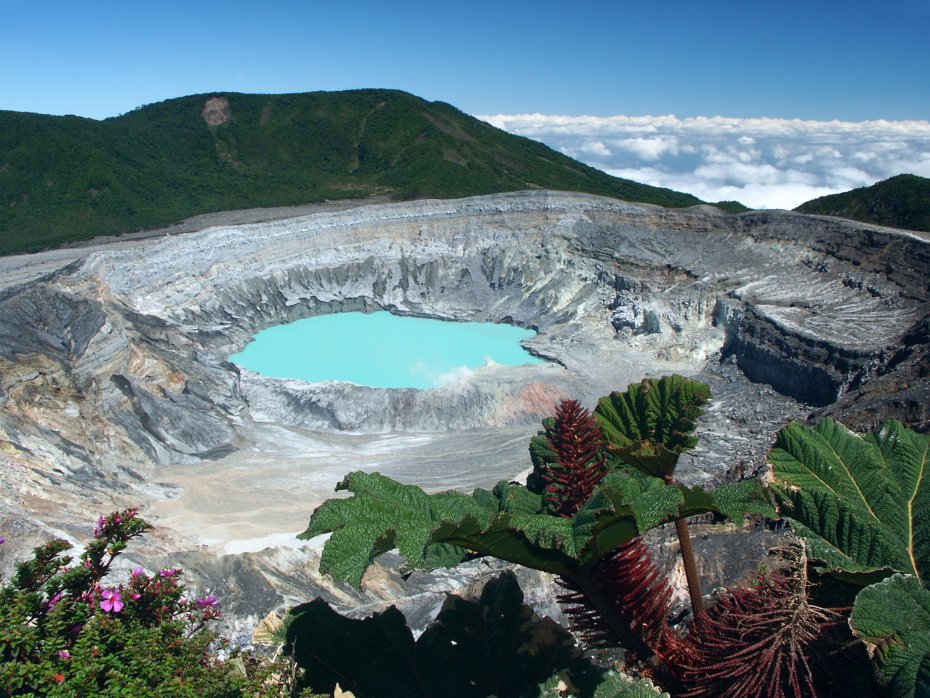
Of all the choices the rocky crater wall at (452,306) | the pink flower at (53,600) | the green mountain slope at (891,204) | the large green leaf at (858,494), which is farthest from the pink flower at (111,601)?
the green mountain slope at (891,204)

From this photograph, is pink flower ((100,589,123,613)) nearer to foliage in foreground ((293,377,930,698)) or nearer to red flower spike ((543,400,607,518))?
foliage in foreground ((293,377,930,698))

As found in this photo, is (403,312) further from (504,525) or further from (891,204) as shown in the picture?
(504,525)

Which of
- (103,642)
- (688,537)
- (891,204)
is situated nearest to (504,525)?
(688,537)

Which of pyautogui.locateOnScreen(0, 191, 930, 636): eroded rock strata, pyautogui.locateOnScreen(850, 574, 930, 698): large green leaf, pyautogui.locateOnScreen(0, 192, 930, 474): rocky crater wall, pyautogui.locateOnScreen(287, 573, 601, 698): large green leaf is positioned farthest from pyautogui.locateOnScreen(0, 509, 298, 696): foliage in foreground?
pyautogui.locateOnScreen(0, 192, 930, 474): rocky crater wall

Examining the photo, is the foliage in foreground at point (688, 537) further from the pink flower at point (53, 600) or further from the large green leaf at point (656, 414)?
the pink flower at point (53, 600)

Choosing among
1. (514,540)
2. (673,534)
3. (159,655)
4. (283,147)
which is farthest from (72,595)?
(283,147)

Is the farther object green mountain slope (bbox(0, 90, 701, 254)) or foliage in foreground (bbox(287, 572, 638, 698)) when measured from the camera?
green mountain slope (bbox(0, 90, 701, 254))
